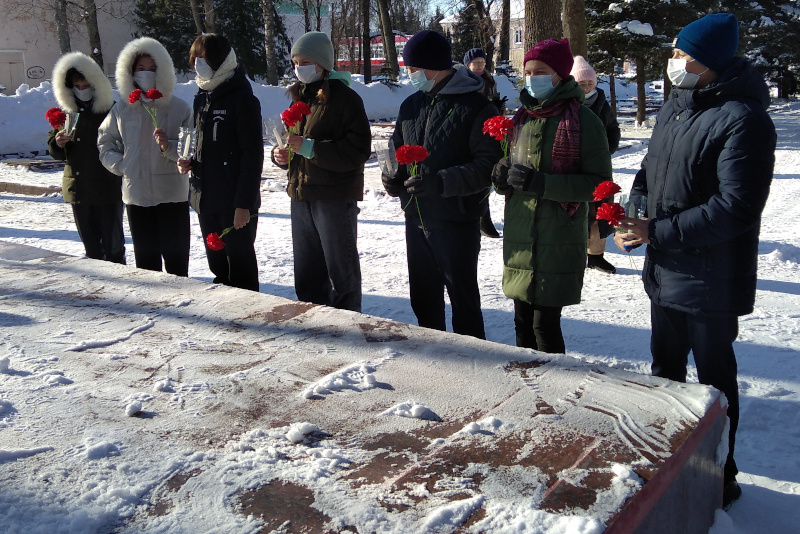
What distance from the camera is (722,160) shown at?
7.91ft

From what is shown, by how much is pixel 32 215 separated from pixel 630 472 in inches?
335

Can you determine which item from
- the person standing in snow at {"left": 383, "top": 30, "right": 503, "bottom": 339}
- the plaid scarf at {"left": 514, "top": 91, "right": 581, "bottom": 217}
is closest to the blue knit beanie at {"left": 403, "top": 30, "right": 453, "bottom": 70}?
the person standing in snow at {"left": 383, "top": 30, "right": 503, "bottom": 339}

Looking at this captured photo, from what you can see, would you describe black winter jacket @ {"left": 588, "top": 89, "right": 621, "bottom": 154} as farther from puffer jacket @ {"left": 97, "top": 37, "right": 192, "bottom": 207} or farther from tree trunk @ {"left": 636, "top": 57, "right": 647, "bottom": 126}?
tree trunk @ {"left": 636, "top": 57, "right": 647, "bottom": 126}

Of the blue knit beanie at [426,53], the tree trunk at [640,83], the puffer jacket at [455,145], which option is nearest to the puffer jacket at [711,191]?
the puffer jacket at [455,145]

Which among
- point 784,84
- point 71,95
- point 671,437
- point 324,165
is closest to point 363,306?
point 324,165

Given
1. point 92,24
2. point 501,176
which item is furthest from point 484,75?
point 92,24

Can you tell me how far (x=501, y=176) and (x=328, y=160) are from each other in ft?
3.59

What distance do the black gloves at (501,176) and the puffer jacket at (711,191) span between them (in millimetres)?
670

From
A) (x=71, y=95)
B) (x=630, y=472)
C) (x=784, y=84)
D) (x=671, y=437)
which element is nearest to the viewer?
(x=630, y=472)

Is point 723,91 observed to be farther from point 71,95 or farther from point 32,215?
point 32,215

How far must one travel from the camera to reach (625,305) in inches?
192

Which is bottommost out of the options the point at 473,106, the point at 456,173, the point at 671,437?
the point at 671,437

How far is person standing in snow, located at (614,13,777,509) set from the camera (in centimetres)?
238

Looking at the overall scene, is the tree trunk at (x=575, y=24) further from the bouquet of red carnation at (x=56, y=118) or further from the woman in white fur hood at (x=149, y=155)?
the bouquet of red carnation at (x=56, y=118)
